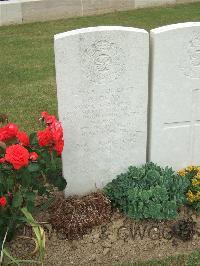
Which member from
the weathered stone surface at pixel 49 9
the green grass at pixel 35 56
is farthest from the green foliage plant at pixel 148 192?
the weathered stone surface at pixel 49 9

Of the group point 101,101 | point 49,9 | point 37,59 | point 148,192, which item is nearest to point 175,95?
point 101,101

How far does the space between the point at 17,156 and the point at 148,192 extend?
113 cm

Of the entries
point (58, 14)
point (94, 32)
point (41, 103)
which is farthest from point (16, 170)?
point (58, 14)

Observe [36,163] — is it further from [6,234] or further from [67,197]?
[67,197]

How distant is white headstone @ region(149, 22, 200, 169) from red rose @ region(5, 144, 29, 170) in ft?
4.02

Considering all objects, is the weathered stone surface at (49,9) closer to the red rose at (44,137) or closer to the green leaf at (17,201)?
the red rose at (44,137)

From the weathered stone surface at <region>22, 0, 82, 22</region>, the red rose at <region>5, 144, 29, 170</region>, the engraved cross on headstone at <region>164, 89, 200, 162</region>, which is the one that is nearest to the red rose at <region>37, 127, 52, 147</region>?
the red rose at <region>5, 144, 29, 170</region>

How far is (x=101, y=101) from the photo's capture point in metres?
3.85

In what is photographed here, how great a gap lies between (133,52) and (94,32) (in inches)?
13.2

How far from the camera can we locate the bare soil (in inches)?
144

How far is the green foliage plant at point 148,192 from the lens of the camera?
3.80 metres

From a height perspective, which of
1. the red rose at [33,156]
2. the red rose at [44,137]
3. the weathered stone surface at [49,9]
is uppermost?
the weathered stone surface at [49,9]

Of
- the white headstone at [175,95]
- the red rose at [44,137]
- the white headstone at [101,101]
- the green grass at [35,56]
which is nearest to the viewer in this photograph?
the red rose at [44,137]

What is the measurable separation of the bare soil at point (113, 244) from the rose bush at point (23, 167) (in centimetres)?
36
